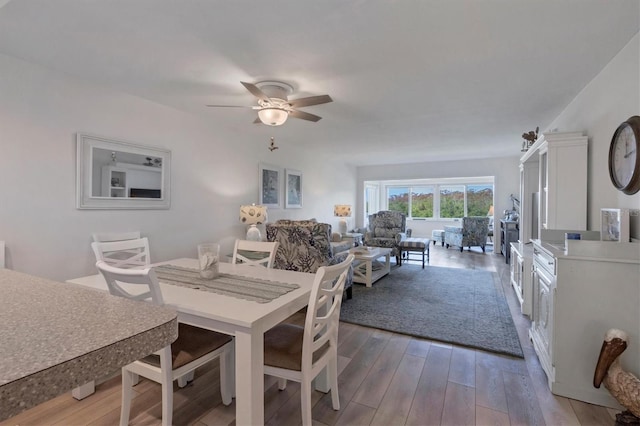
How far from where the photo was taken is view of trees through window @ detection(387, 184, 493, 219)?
30.4ft

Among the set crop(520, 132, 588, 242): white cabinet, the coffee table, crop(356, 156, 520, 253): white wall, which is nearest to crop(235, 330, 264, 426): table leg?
crop(520, 132, 588, 242): white cabinet

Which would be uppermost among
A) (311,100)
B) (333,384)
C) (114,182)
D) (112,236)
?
(311,100)

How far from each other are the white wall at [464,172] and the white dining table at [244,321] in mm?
6802

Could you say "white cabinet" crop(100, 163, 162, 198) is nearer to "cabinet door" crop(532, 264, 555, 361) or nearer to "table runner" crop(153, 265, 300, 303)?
"table runner" crop(153, 265, 300, 303)

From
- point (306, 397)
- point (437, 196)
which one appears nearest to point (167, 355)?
point (306, 397)

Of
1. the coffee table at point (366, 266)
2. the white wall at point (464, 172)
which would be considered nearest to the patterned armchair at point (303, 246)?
the coffee table at point (366, 266)

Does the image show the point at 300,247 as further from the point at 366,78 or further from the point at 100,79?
the point at 100,79

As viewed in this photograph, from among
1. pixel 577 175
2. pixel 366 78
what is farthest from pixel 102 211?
pixel 577 175

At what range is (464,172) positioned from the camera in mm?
7336

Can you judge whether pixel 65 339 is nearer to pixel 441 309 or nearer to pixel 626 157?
pixel 626 157

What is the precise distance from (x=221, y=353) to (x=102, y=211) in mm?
2063

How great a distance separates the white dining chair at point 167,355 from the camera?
1369 millimetres

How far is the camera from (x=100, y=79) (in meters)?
2.73

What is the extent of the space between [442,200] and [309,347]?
927 centimetres
